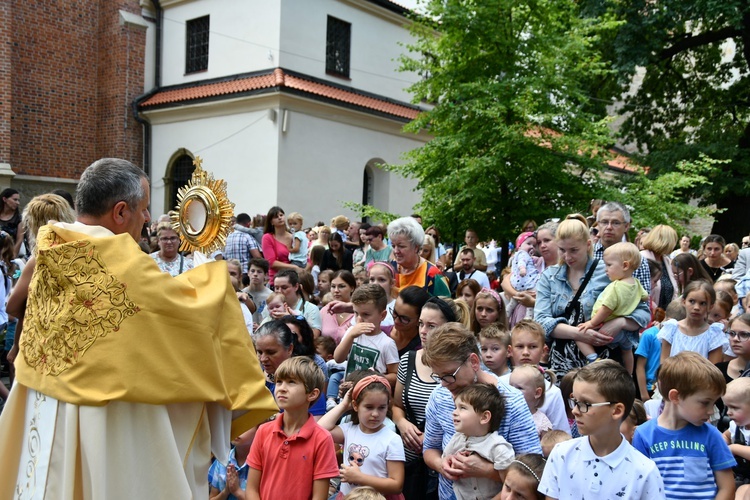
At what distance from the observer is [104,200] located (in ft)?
9.55

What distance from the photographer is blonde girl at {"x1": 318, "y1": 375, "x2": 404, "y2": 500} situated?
433cm

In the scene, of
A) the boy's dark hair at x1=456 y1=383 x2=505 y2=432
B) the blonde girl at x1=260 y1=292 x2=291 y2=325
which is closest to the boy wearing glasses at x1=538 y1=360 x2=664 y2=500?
the boy's dark hair at x1=456 y1=383 x2=505 y2=432

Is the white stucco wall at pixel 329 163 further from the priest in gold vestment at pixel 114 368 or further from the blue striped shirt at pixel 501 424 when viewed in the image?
the priest in gold vestment at pixel 114 368

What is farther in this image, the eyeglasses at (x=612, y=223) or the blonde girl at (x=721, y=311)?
the blonde girl at (x=721, y=311)

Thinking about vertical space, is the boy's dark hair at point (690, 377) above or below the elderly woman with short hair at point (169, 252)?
below

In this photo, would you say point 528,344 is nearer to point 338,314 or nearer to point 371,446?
point 371,446

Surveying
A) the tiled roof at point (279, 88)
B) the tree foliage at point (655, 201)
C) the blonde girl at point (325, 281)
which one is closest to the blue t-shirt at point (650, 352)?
the blonde girl at point (325, 281)

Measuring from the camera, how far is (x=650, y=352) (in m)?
6.23

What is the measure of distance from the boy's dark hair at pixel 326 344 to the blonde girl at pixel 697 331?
2.74 metres

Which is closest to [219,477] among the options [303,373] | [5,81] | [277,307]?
[303,373]

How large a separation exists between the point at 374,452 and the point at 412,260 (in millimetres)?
2214

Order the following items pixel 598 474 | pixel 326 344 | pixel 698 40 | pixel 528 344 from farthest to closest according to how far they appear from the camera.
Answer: pixel 698 40 → pixel 326 344 → pixel 528 344 → pixel 598 474

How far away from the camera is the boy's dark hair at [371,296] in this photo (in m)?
5.48

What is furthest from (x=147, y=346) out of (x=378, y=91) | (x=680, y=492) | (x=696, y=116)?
(x=696, y=116)
